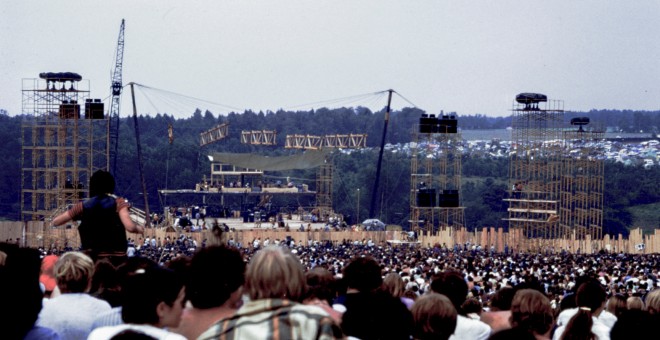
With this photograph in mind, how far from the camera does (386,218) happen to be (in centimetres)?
10244

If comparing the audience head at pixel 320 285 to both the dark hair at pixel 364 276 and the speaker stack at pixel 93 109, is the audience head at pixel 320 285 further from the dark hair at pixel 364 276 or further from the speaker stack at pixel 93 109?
the speaker stack at pixel 93 109

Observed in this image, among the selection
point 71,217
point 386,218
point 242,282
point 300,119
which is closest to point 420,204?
point 386,218

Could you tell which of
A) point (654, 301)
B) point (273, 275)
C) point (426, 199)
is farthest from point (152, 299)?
point (426, 199)

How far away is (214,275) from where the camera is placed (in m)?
6.63

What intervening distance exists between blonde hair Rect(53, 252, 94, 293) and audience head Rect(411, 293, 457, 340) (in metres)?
2.30

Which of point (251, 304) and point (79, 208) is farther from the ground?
point (79, 208)

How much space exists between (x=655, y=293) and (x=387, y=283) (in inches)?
88.3

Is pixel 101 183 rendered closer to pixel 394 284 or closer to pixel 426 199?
pixel 394 284

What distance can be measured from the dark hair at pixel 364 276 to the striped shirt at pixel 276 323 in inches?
113

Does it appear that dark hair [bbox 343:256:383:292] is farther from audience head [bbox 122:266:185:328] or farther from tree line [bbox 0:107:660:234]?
tree line [bbox 0:107:660:234]

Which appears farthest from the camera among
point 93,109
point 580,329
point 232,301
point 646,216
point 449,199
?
point 646,216

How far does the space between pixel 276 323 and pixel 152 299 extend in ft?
3.96

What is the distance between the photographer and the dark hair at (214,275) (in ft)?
21.6

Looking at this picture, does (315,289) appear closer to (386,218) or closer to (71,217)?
(71,217)
